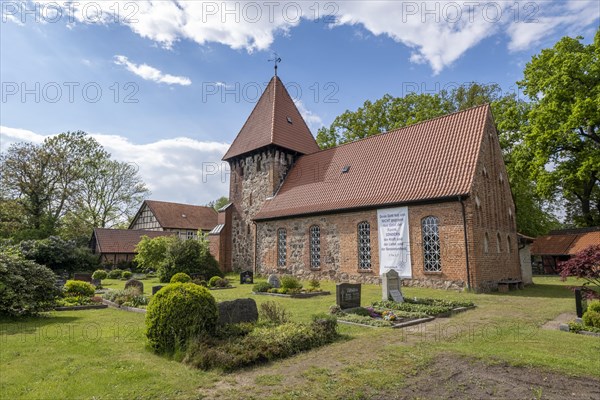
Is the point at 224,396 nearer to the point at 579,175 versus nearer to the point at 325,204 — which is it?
the point at 325,204

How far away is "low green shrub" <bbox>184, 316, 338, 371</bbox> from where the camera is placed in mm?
5961

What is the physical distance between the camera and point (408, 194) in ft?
59.0

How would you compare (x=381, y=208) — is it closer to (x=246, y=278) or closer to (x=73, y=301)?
(x=246, y=278)

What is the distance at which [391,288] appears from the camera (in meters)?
12.5

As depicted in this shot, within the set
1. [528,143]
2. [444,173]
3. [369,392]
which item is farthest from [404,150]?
[369,392]

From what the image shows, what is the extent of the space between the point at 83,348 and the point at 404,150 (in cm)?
1812

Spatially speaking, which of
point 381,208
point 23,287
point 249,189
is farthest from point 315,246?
point 23,287

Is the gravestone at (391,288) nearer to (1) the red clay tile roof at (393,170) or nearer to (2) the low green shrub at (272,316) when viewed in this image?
(2) the low green shrub at (272,316)

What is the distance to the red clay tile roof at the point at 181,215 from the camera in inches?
1709

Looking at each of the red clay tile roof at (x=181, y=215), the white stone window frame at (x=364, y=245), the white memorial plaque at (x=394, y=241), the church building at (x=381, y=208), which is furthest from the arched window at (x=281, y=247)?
the red clay tile roof at (x=181, y=215)

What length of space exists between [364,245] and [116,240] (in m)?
28.6

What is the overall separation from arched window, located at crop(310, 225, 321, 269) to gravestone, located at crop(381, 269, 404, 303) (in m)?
9.01

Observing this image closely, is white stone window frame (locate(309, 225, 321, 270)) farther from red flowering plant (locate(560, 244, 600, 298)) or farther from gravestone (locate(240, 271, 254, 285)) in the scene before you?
red flowering plant (locate(560, 244, 600, 298))

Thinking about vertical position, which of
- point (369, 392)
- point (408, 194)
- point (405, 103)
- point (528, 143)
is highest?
point (405, 103)
